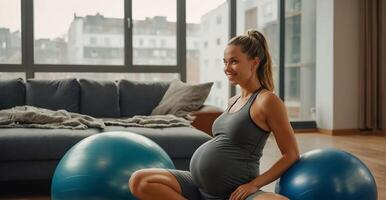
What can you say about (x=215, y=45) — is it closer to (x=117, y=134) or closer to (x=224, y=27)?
(x=224, y=27)

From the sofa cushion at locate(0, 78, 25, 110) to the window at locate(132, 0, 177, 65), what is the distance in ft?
6.31

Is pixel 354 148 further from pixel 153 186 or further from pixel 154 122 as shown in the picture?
pixel 153 186

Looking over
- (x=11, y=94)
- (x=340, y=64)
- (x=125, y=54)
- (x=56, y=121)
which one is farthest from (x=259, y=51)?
(x=340, y=64)

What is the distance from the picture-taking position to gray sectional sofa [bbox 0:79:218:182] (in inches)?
103

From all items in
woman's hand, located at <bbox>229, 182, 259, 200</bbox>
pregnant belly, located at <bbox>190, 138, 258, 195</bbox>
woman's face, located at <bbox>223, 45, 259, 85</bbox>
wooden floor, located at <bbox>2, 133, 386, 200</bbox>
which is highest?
woman's face, located at <bbox>223, 45, 259, 85</bbox>

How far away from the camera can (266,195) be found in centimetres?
149

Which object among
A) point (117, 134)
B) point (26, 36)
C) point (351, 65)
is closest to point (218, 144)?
point (117, 134)

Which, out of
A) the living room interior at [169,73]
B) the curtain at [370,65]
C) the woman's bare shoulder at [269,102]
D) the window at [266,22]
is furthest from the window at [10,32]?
the curtain at [370,65]

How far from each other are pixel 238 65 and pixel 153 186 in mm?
592

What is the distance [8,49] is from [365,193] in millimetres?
4367

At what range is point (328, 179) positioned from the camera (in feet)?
5.21

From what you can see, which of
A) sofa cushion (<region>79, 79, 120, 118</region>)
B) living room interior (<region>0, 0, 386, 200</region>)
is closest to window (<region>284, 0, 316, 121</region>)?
living room interior (<region>0, 0, 386, 200</region>)

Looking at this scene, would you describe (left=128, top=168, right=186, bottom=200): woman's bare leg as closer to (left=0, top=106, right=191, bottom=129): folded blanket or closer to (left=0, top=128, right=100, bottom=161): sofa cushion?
(left=0, top=128, right=100, bottom=161): sofa cushion

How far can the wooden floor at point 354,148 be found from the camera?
3244 millimetres
